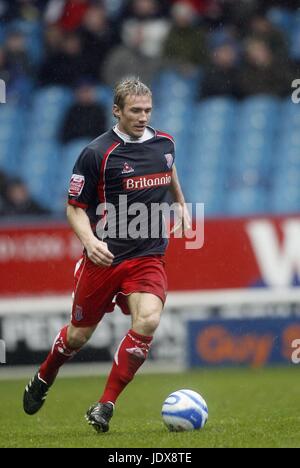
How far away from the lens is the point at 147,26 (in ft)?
50.0

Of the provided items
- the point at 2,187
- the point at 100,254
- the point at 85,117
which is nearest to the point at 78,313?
the point at 100,254

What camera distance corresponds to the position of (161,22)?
15.2 metres

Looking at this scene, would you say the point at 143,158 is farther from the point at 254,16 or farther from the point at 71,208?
the point at 254,16

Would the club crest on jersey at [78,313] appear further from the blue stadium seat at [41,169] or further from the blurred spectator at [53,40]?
the blurred spectator at [53,40]

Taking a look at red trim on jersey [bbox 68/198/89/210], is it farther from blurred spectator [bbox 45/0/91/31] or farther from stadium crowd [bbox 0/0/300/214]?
blurred spectator [bbox 45/0/91/31]

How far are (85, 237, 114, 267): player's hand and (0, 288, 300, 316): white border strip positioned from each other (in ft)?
17.5

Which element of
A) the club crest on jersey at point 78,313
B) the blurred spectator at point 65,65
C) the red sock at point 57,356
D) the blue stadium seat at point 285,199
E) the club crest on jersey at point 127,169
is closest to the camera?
the club crest on jersey at point 127,169

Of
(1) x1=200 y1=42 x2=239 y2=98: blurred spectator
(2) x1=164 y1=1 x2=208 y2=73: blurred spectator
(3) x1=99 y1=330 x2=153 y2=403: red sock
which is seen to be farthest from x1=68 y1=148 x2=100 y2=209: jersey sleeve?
(2) x1=164 y1=1 x2=208 y2=73: blurred spectator

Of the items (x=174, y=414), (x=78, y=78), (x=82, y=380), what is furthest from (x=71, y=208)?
(x=78, y=78)

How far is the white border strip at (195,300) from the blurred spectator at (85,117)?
2770mm

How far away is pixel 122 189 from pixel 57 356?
121 centimetres

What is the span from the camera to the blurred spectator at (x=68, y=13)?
15.3 metres

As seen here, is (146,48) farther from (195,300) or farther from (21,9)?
(195,300)

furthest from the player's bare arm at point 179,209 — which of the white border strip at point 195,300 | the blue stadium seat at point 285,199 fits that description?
the blue stadium seat at point 285,199
